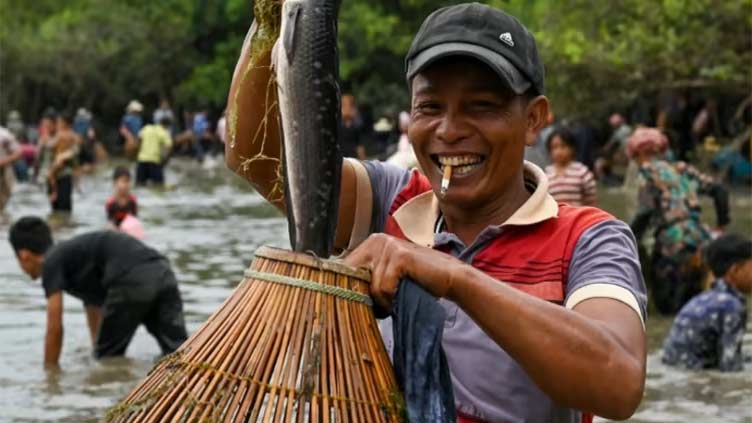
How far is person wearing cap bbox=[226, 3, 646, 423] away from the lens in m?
2.41

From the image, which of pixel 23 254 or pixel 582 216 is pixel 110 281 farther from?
pixel 582 216

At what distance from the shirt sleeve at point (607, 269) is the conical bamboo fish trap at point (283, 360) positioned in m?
0.34

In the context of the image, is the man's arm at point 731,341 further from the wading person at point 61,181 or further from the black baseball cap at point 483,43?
the wading person at point 61,181

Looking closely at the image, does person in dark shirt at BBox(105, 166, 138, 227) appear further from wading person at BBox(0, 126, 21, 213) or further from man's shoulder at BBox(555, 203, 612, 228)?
man's shoulder at BBox(555, 203, 612, 228)

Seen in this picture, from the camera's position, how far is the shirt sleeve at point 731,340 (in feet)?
31.9

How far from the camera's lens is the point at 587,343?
7.84ft

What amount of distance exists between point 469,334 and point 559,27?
19.9 meters

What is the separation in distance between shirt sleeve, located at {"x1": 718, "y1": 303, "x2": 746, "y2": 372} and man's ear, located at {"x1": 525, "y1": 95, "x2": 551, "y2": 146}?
717 centimetres

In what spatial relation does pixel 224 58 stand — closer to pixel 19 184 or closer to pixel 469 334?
pixel 19 184

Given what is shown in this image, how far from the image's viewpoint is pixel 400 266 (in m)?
2.47

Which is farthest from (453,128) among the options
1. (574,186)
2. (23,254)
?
(574,186)

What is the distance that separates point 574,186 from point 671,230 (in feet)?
3.90

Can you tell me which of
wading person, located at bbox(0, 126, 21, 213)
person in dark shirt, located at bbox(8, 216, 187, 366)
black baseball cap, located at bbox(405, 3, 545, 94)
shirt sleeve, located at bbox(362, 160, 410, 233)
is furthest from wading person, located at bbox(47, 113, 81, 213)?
black baseball cap, located at bbox(405, 3, 545, 94)

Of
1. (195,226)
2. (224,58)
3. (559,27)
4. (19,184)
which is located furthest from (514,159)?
(224,58)
